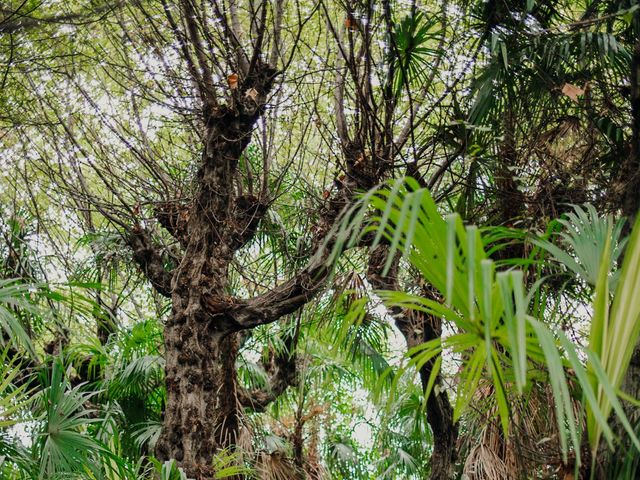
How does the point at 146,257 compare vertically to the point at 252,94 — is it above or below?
below

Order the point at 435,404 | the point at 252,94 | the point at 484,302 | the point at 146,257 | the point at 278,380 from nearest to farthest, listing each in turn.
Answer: the point at 484,302 < the point at 252,94 < the point at 146,257 < the point at 435,404 < the point at 278,380

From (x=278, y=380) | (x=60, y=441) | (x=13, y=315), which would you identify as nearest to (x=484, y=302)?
(x=13, y=315)

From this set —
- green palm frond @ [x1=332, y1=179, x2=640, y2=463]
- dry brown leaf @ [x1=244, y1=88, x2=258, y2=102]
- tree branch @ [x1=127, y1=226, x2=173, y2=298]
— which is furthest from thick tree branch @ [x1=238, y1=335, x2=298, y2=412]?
green palm frond @ [x1=332, y1=179, x2=640, y2=463]

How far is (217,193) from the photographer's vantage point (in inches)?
160

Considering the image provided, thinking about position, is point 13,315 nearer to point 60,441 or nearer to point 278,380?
point 60,441

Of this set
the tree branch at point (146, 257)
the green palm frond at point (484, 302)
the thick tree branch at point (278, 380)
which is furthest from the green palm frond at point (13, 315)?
the thick tree branch at point (278, 380)

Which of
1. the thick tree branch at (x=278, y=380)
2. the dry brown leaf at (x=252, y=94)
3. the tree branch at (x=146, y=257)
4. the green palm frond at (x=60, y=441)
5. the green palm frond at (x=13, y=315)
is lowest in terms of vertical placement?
the green palm frond at (x=60, y=441)

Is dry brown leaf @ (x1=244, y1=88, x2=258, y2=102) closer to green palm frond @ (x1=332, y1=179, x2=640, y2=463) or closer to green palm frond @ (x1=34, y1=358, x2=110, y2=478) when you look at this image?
green palm frond @ (x1=34, y1=358, x2=110, y2=478)

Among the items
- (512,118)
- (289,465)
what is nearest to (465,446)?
(289,465)

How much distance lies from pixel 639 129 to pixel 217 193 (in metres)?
2.27

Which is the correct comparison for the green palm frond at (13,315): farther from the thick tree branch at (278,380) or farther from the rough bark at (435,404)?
the thick tree branch at (278,380)

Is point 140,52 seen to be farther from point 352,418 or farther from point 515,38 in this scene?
point 352,418

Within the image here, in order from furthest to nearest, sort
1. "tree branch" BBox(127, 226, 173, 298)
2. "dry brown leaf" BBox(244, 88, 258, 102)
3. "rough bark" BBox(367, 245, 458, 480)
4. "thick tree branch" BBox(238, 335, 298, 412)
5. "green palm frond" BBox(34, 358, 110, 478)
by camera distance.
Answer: "thick tree branch" BBox(238, 335, 298, 412), "rough bark" BBox(367, 245, 458, 480), "tree branch" BBox(127, 226, 173, 298), "dry brown leaf" BBox(244, 88, 258, 102), "green palm frond" BBox(34, 358, 110, 478)

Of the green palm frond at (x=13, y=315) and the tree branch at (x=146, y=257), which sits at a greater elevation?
the tree branch at (x=146, y=257)
